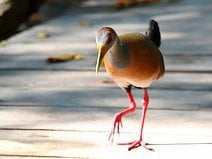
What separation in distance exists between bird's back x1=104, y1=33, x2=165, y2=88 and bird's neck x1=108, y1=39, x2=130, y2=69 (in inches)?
0.6

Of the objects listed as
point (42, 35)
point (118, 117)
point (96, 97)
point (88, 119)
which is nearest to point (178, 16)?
point (42, 35)

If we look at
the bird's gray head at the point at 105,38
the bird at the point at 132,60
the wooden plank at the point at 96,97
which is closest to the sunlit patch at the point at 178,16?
the wooden plank at the point at 96,97

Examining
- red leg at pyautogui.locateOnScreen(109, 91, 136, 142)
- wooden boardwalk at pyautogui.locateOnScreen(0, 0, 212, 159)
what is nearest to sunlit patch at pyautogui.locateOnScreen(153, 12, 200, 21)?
wooden boardwalk at pyautogui.locateOnScreen(0, 0, 212, 159)

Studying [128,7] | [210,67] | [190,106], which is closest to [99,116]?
[190,106]

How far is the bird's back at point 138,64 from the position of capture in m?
3.24

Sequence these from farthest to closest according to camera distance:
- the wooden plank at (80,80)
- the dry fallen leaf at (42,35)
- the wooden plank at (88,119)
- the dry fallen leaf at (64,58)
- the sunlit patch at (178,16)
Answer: the sunlit patch at (178,16) → the dry fallen leaf at (42,35) → the dry fallen leaf at (64,58) → the wooden plank at (80,80) → the wooden plank at (88,119)

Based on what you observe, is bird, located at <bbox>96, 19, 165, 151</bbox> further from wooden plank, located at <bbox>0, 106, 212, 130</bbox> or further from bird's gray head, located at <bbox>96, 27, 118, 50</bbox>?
wooden plank, located at <bbox>0, 106, 212, 130</bbox>

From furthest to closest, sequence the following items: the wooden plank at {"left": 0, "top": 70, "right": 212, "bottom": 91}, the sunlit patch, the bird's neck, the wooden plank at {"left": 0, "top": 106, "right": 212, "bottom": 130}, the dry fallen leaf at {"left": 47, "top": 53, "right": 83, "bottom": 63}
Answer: the sunlit patch
the dry fallen leaf at {"left": 47, "top": 53, "right": 83, "bottom": 63}
the wooden plank at {"left": 0, "top": 70, "right": 212, "bottom": 91}
the wooden plank at {"left": 0, "top": 106, "right": 212, "bottom": 130}
the bird's neck

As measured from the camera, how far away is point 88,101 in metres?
4.35

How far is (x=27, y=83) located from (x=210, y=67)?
141 centimetres

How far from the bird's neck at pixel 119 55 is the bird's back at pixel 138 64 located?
0.05ft

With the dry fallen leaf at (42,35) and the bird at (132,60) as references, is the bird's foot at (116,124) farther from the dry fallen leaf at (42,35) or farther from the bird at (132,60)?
the dry fallen leaf at (42,35)

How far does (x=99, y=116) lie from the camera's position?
4020 millimetres

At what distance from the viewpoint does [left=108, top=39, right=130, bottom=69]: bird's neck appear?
125 inches
